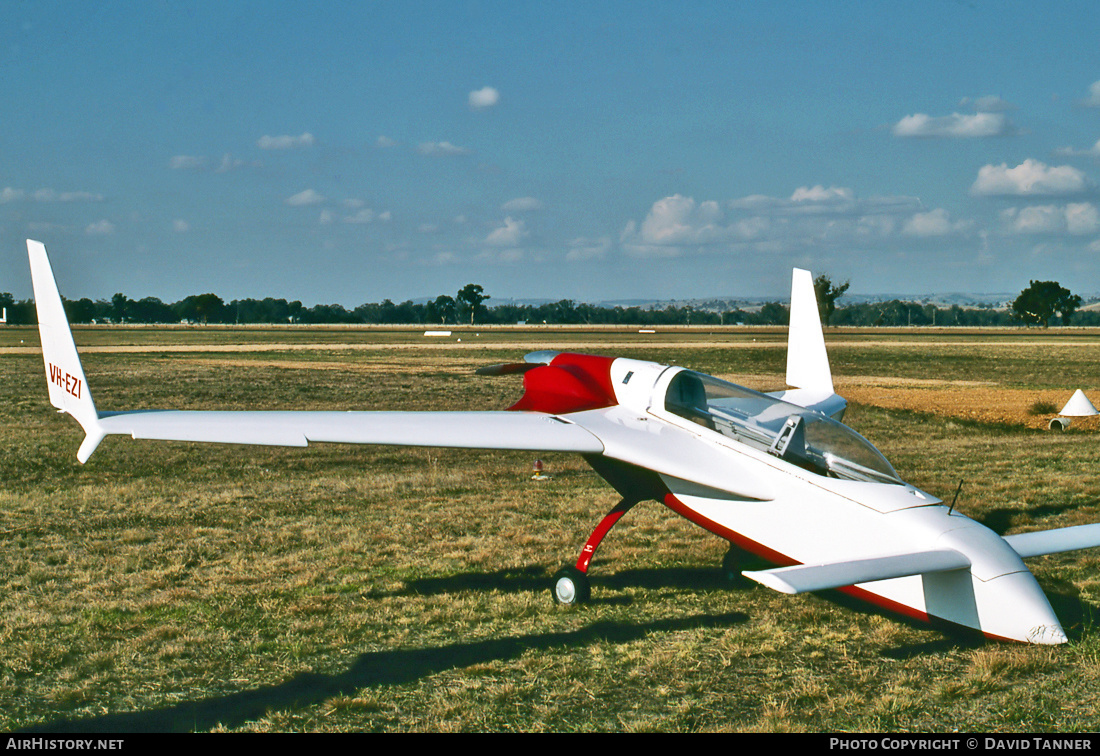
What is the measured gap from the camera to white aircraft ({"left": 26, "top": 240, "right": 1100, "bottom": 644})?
5855 mm

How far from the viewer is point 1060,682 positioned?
588 centimetres

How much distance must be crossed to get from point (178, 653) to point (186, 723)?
1395 mm

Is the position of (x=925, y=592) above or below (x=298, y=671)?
above

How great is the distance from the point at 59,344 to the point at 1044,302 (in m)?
170

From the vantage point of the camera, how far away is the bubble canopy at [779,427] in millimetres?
6750

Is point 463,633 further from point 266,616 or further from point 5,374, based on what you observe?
point 5,374

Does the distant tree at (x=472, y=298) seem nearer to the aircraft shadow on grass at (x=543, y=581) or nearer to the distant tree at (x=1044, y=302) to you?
the distant tree at (x=1044, y=302)

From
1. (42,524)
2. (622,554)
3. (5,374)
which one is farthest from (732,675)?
(5,374)

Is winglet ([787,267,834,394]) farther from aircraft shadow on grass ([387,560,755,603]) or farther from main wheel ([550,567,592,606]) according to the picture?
main wheel ([550,567,592,606])

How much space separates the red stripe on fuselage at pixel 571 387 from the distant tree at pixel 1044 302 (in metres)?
163

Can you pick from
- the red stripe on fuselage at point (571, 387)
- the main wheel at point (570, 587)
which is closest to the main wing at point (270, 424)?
the red stripe on fuselage at point (571, 387)

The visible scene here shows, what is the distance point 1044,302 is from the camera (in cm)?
15100

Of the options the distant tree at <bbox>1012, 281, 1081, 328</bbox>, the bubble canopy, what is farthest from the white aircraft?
the distant tree at <bbox>1012, 281, 1081, 328</bbox>
